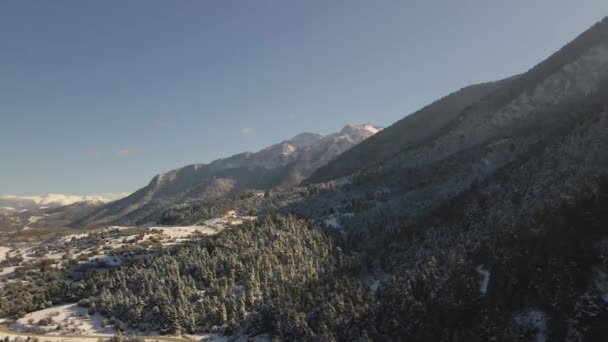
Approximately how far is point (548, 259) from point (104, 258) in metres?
76.2

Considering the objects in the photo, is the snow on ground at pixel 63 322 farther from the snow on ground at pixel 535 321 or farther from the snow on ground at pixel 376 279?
the snow on ground at pixel 535 321

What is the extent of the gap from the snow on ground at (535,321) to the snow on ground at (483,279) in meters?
6.03

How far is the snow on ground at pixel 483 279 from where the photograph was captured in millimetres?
40825

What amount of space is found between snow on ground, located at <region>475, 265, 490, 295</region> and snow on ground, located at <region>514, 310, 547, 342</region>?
6026mm

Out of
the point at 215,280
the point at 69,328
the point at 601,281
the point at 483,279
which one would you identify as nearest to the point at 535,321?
the point at 601,281

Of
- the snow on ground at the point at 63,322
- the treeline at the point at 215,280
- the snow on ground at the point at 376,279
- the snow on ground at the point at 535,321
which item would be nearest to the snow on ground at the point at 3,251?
the treeline at the point at 215,280

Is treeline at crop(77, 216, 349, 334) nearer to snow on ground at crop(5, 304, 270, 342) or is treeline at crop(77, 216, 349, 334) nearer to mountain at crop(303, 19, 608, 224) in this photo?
snow on ground at crop(5, 304, 270, 342)

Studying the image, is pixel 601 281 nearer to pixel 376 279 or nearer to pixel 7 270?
pixel 376 279

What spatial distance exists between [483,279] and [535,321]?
393 inches

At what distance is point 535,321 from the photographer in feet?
107

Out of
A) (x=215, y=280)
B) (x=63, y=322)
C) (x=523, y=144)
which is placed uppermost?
(x=523, y=144)

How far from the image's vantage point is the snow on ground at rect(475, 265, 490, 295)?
40825 mm

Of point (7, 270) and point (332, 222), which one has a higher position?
point (7, 270)

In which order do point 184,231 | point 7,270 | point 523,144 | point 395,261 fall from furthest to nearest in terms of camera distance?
point 184,231 → point 523,144 → point 7,270 → point 395,261
